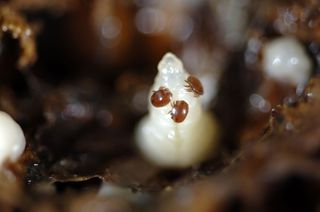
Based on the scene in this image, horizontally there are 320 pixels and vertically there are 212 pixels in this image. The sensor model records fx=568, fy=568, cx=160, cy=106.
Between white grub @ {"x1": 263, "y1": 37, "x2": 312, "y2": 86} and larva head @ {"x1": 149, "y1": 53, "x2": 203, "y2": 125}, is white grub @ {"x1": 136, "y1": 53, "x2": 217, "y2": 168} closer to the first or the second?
larva head @ {"x1": 149, "y1": 53, "x2": 203, "y2": 125}

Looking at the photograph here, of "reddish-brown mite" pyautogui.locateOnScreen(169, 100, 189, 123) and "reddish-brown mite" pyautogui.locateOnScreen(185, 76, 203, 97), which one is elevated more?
"reddish-brown mite" pyautogui.locateOnScreen(185, 76, 203, 97)

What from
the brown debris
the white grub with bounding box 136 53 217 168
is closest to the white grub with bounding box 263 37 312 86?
the white grub with bounding box 136 53 217 168

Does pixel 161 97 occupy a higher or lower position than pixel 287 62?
lower

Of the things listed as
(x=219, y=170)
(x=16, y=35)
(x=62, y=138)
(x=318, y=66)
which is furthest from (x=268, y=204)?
(x=16, y=35)

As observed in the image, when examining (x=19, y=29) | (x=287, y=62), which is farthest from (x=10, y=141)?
(x=287, y=62)

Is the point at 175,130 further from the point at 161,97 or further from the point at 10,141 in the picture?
the point at 10,141

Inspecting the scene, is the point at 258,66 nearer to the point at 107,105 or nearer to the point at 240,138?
the point at 240,138
